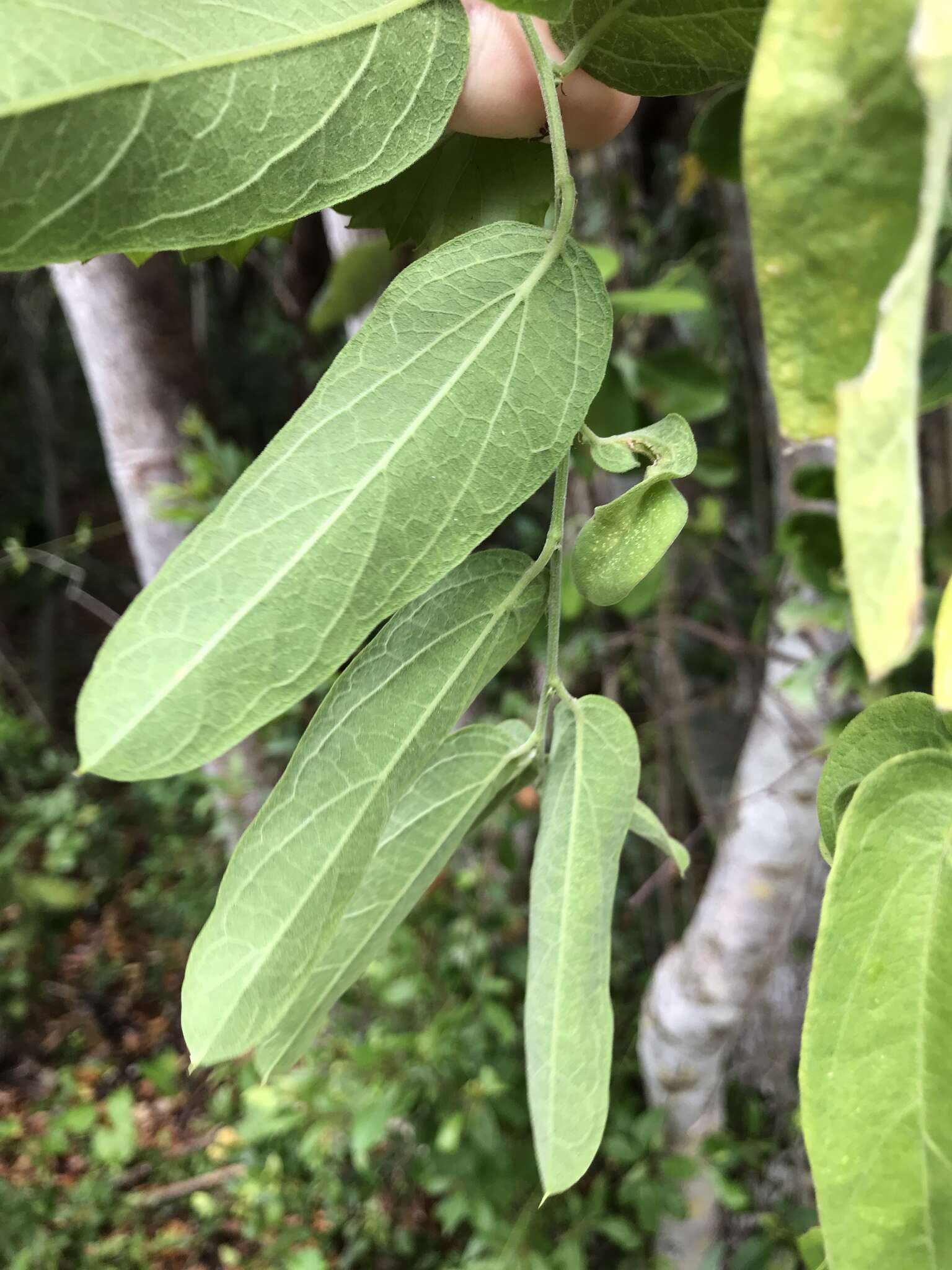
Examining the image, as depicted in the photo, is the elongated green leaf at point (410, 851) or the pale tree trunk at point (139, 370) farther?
the pale tree trunk at point (139, 370)

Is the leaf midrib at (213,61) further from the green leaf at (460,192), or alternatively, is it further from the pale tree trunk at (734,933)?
the pale tree trunk at (734,933)

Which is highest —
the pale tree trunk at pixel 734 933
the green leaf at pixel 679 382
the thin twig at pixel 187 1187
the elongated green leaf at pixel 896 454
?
the elongated green leaf at pixel 896 454

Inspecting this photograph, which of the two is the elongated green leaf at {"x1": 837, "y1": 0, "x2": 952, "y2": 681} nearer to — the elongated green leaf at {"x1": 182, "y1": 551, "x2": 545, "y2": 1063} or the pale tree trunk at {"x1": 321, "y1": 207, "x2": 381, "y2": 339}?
the elongated green leaf at {"x1": 182, "y1": 551, "x2": 545, "y2": 1063}

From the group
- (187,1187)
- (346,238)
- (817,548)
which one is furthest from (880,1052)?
(187,1187)

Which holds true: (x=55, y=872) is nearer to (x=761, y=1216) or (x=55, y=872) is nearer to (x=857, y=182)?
(x=761, y=1216)

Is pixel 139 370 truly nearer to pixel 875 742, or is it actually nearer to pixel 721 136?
pixel 721 136

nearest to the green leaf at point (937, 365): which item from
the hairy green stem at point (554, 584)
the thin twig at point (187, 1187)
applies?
the hairy green stem at point (554, 584)

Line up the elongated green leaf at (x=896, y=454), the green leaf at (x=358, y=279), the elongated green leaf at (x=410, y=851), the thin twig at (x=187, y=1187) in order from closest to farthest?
the elongated green leaf at (x=896, y=454) < the elongated green leaf at (x=410, y=851) < the green leaf at (x=358, y=279) < the thin twig at (x=187, y=1187)

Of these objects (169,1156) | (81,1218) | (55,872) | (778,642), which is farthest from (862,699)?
(55,872)
